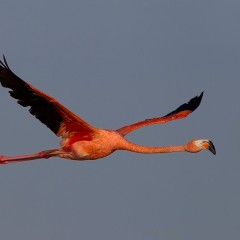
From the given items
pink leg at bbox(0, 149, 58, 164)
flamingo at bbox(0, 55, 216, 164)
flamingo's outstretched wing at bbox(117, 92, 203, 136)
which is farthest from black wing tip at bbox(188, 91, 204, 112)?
pink leg at bbox(0, 149, 58, 164)

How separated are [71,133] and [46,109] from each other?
4.06 ft

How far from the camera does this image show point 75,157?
2580cm

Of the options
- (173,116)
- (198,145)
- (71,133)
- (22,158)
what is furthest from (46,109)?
(173,116)

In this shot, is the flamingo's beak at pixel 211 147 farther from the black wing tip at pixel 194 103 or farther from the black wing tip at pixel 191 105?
the black wing tip at pixel 194 103

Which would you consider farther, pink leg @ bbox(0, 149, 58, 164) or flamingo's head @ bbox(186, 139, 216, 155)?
pink leg @ bbox(0, 149, 58, 164)

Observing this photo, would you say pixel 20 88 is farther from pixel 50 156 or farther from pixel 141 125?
pixel 141 125

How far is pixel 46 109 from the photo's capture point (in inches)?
984

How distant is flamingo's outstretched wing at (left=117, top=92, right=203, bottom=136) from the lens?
2745 centimetres

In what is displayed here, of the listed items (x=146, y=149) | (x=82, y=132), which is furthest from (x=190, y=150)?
(x=82, y=132)

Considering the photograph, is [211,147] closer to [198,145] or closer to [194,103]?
[198,145]

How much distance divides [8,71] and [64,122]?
2491mm

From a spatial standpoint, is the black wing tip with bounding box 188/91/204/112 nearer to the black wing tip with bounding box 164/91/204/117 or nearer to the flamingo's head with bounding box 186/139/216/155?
the black wing tip with bounding box 164/91/204/117

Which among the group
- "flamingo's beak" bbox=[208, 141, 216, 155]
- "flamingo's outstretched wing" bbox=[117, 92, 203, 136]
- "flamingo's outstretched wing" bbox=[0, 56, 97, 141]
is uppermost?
"flamingo's outstretched wing" bbox=[117, 92, 203, 136]

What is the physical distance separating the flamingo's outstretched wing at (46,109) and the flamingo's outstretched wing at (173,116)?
196cm
